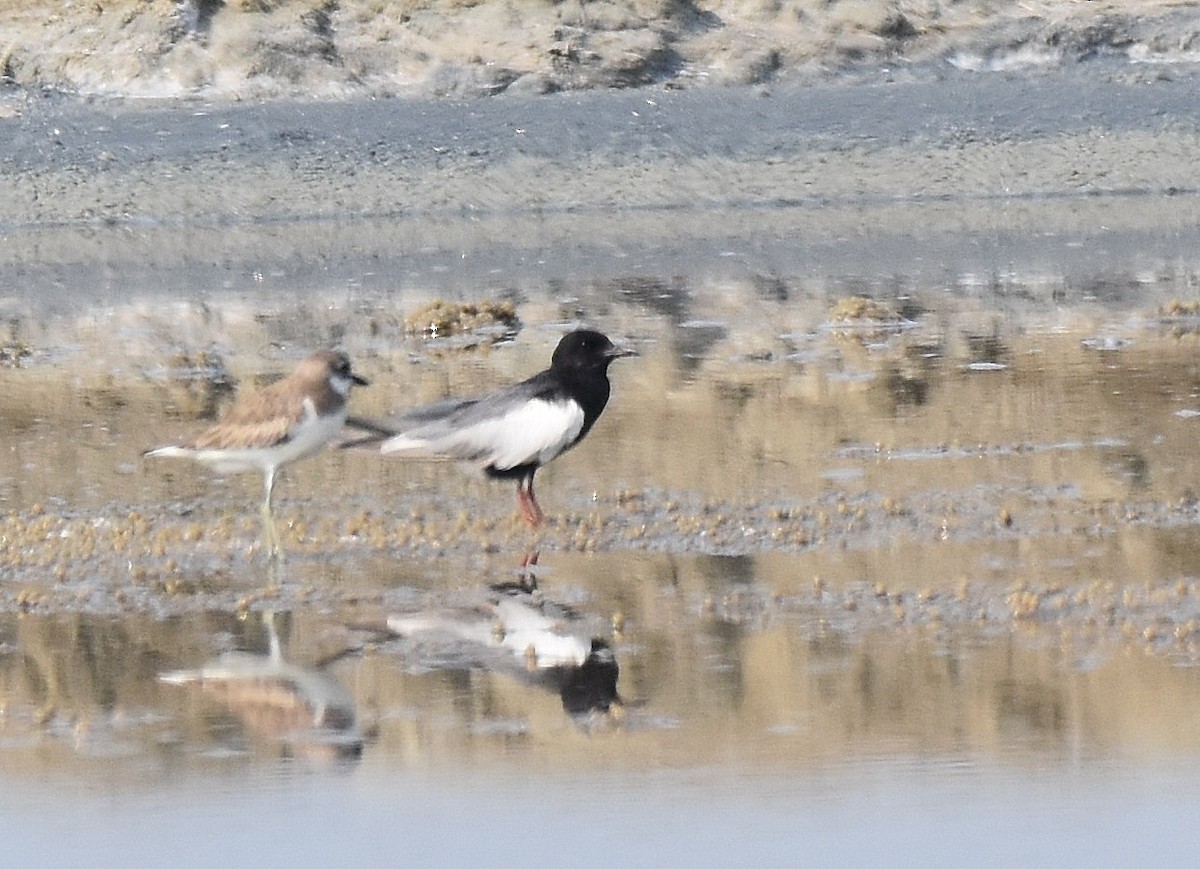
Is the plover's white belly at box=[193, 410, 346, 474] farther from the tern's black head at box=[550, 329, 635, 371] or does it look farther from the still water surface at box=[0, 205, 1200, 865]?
the tern's black head at box=[550, 329, 635, 371]

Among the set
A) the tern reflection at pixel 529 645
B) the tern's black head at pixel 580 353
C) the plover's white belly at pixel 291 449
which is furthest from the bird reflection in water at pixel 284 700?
the tern's black head at pixel 580 353

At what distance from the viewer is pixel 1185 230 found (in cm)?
1867

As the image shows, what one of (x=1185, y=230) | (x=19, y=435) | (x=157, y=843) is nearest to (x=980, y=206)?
(x=1185, y=230)

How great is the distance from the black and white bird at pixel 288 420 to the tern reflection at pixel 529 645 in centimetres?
108

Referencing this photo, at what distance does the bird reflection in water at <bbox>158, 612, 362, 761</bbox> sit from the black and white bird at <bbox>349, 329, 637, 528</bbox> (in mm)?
1722

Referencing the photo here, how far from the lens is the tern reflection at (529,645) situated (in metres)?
5.80

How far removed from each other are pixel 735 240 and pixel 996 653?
522 inches

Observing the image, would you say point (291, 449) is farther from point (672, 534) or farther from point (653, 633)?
point (653, 633)

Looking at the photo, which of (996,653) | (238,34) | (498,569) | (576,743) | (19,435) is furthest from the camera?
(238,34)

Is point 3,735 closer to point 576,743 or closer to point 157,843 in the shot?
point 157,843

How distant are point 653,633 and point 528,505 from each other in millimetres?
1714

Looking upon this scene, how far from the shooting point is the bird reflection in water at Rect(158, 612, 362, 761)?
5.45 m

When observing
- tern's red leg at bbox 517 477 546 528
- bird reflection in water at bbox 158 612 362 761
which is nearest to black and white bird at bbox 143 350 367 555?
tern's red leg at bbox 517 477 546 528

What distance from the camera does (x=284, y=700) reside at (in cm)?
584
